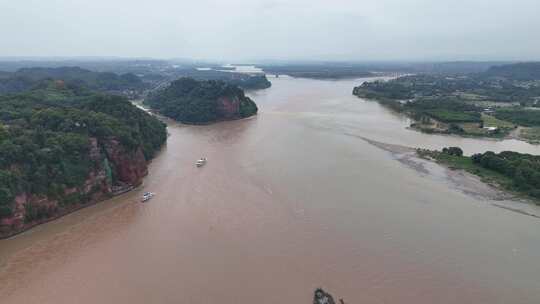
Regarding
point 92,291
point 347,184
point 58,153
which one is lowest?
point 92,291

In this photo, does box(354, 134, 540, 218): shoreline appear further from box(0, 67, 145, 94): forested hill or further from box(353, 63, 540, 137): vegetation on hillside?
box(0, 67, 145, 94): forested hill

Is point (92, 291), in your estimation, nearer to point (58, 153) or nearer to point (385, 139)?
point (58, 153)

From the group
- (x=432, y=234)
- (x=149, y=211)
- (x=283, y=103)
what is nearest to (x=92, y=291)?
(x=149, y=211)

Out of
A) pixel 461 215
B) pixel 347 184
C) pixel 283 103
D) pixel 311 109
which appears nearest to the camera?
pixel 461 215

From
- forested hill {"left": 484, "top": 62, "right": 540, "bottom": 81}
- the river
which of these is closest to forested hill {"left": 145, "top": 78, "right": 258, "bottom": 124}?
the river

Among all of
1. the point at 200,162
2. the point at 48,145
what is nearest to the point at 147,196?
the point at 48,145

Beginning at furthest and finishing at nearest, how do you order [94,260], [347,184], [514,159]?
[514,159], [347,184], [94,260]

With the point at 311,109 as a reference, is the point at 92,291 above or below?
below

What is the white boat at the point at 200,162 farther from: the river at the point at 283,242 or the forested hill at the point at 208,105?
the forested hill at the point at 208,105
